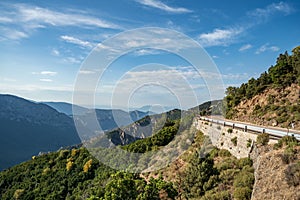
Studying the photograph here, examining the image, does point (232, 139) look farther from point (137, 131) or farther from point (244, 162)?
point (137, 131)

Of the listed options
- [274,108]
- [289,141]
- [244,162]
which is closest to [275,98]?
[274,108]

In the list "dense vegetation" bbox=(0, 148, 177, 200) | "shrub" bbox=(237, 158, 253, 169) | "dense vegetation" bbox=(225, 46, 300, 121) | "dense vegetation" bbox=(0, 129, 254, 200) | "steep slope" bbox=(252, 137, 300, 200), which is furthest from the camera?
"dense vegetation" bbox=(0, 148, 177, 200)

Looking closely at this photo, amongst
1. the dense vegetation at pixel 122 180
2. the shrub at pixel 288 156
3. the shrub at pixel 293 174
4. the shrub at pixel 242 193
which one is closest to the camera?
the shrub at pixel 293 174

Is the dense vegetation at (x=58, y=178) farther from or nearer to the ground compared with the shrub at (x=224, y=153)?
nearer to the ground

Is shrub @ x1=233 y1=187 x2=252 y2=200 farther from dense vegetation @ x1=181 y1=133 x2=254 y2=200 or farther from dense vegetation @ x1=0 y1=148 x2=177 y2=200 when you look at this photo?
dense vegetation @ x1=0 y1=148 x2=177 y2=200

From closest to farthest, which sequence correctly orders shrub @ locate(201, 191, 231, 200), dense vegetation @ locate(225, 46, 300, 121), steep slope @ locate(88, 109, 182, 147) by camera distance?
shrub @ locate(201, 191, 231, 200) → dense vegetation @ locate(225, 46, 300, 121) → steep slope @ locate(88, 109, 182, 147)

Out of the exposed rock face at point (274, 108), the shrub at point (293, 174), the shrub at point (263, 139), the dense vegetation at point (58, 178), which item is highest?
the exposed rock face at point (274, 108)

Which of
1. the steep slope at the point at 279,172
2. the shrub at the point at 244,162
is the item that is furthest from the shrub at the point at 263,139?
the shrub at the point at 244,162

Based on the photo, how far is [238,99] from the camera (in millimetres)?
37094

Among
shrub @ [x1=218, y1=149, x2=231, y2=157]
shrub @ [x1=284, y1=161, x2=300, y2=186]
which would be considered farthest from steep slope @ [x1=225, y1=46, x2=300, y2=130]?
shrub @ [x1=284, y1=161, x2=300, y2=186]

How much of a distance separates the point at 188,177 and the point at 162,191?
2.10 meters

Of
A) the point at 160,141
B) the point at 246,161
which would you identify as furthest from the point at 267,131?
the point at 160,141

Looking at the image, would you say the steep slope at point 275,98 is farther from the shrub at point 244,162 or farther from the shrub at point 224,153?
the shrub at point 244,162

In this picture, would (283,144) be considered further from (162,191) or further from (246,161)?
(162,191)
